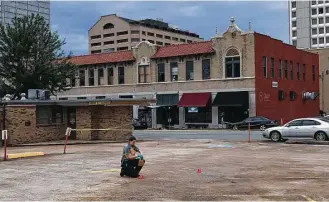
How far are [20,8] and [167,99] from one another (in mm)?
49356

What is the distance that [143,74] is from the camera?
55.7 metres

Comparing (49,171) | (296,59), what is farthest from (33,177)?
(296,59)

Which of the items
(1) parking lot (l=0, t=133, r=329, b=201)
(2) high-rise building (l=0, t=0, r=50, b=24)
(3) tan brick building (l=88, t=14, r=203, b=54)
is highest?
(3) tan brick building (l=88, t=14, r=203, b=54)

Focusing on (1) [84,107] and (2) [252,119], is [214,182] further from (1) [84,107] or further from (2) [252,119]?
(2) [252,119]

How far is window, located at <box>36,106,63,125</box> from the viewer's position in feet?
99.3

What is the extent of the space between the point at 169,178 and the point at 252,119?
3144 cm

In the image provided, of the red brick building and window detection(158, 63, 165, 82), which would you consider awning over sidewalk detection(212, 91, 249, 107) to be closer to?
the red brick building

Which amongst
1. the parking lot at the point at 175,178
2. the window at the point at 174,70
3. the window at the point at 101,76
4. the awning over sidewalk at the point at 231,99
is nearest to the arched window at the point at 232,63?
the awning over sidewalk at the point at 231,99

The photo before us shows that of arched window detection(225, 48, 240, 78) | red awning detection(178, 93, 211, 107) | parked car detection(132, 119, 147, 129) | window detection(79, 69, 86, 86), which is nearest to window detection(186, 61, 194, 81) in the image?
red awning detection(178, 93, 211, 107)

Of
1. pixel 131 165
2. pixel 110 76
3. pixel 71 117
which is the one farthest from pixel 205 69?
pixel 131 165

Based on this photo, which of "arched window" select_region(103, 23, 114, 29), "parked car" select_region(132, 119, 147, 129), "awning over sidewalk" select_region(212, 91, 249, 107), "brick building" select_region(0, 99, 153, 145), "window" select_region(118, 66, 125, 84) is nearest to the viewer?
"brick building" select_region(0, 99, 153, 145)

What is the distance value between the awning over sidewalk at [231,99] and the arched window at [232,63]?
1.91m

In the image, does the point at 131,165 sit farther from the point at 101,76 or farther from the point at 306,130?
the point at 101,76

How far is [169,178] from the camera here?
13203 mm
